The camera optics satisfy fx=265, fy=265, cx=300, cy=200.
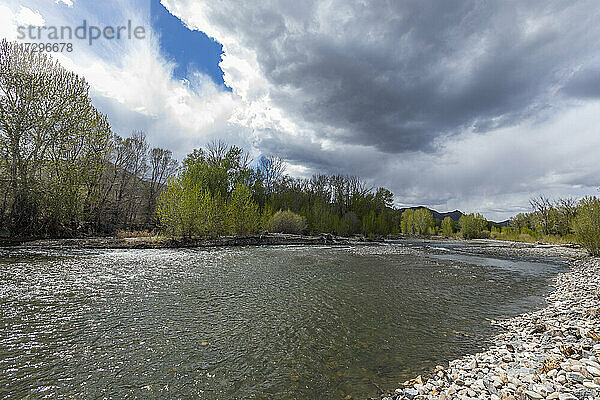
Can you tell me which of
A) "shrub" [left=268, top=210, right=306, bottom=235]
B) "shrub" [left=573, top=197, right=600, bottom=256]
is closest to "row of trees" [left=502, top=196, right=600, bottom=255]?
"shrub" [left=573, top=197, right=600, bottom=256]

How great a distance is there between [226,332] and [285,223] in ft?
125

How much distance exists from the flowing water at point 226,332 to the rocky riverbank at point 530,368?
561mm

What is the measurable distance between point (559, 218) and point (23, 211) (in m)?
87.7

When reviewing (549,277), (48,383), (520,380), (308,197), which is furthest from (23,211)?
(308,197)

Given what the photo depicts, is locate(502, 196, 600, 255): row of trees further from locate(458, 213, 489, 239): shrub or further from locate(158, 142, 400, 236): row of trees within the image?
locate(158, 142, 400, 236): row of trees

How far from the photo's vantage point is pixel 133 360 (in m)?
4.92

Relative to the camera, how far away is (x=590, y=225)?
22.0m

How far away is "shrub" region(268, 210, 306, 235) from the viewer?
44031 millimetres

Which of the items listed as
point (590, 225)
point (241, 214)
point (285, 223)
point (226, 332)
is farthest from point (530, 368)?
point (285, 223)

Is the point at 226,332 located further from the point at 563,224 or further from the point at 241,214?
the point at 563,224

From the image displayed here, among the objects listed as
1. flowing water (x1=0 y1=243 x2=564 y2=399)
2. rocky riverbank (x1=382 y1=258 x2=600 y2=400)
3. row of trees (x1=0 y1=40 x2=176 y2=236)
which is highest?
row of trees (x1=0 y1=40 x2=176 y2=236)

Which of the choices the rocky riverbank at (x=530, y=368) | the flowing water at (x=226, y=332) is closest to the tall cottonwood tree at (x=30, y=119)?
the flowing water at (x=226, y=332)

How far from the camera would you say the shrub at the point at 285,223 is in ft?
144

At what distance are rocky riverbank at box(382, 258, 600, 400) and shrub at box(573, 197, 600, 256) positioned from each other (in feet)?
73.5
